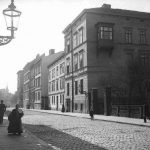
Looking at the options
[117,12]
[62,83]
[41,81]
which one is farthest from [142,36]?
[41,81]

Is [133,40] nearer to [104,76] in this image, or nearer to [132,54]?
[132,54]

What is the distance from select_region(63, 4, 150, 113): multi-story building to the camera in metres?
37.2

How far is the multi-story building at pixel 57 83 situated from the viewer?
5112 cm

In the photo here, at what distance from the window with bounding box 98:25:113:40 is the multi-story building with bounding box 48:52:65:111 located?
13634 millimetres

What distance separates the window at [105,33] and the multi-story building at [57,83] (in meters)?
13.6

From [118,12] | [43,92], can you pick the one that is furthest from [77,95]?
[43,92]

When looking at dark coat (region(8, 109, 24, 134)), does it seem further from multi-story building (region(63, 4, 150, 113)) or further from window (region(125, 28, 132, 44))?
window (region(125, 28, 132, 44))

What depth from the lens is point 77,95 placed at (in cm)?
4109

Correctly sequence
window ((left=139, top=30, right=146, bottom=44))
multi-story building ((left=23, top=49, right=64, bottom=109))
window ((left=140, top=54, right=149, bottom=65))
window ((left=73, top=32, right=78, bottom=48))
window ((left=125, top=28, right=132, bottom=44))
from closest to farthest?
window ((left=140, top=54, right=149, bottom=65)), window ((left=125, top=28, right=132, bottom=44)), window ((left=139, top=30, right=146, bottom=44)), window ((left=73, top=32, right=78, bottom=48)), multi-story building ((left=23, top=49, right=64, bottom=109))

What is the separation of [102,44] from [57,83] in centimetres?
2059

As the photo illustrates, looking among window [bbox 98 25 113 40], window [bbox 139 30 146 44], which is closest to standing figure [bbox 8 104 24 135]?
window [bbox 98 25 113 40]

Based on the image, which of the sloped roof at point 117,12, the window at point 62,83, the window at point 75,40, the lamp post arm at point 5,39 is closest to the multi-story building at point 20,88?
the window at point 62,83

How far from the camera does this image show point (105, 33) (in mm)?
37500

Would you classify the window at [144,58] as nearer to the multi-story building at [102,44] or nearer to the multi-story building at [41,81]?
the multi-story building at [102,44]
